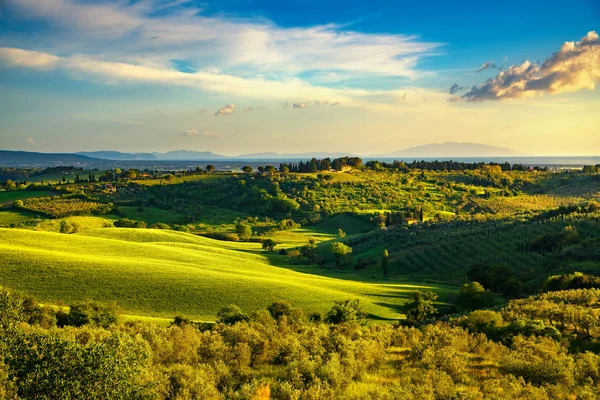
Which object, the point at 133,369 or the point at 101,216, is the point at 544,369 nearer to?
the point at 133,369

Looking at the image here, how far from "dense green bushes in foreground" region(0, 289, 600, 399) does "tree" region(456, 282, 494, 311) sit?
800 inches

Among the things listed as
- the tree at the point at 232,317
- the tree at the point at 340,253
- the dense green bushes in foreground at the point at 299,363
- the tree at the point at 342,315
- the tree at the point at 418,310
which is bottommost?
the tree at the point at 340,253

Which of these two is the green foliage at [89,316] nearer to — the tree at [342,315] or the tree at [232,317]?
the tree at [232,317]

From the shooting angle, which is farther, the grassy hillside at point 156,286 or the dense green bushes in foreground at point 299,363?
the grassy hillside at point 156,286

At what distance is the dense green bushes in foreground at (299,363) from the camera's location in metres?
14.9

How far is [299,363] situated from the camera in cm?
2081

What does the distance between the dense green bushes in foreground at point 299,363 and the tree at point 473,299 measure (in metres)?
20.3

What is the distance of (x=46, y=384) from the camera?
14.4 meters

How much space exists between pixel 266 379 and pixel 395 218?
150350mm

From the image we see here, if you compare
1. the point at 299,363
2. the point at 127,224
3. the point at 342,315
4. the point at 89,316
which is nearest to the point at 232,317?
the point at 342,315

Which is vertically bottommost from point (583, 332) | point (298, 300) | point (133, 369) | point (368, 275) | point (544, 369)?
point (368, 275)

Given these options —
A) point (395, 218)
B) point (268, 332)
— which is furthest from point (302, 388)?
point (395, 218)

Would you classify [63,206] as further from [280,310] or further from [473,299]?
[473,299]

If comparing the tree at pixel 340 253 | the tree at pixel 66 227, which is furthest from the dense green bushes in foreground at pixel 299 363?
the tree at pixel 66 227
